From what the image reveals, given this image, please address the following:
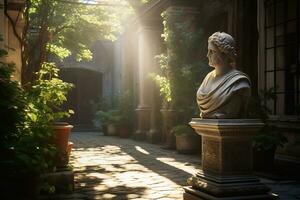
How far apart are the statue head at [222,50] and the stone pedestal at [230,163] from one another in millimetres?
797

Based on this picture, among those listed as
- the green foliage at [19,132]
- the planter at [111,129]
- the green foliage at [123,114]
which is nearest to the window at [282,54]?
the green foliage at [19,132]

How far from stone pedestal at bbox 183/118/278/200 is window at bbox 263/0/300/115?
16.8 ft

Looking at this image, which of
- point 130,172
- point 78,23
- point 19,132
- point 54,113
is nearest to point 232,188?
point 19,132

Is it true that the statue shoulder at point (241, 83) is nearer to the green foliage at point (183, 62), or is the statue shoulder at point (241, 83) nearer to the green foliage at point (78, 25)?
the green foliage at point (183, 62)

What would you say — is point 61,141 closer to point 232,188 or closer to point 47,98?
point 47,98

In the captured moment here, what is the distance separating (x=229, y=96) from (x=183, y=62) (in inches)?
299

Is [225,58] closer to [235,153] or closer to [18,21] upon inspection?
[235,153]

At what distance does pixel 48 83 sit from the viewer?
7172 mm

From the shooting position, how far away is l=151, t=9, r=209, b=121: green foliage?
12102 mm

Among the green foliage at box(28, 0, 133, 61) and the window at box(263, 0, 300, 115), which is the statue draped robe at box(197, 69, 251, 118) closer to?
the window at box(263, 0, 300, 115)

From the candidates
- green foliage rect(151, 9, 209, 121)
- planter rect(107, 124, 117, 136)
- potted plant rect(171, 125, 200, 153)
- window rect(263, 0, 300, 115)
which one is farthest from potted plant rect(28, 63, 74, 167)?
planter rect(107, 124, 117, 136)

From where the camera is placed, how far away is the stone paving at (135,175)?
6.42 m

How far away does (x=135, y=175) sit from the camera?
26.7 ft

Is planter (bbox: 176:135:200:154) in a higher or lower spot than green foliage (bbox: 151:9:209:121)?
lower
